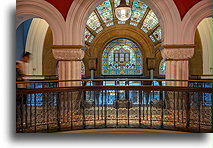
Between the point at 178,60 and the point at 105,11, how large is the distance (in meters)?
8.68

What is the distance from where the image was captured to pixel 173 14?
6.38 metres

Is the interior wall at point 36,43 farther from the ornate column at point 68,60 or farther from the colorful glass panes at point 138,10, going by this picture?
the colorful glass panes at point 138,10

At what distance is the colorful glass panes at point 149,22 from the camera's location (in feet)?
45.6

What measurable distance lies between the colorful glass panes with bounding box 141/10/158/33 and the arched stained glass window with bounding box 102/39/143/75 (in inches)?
49.4

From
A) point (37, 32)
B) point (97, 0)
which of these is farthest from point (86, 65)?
point (97, 0)

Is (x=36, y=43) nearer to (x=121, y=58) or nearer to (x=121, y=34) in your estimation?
(x=121, y=34)

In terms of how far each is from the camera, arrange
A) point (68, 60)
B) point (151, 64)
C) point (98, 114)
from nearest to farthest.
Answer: point (98, 114) → point (68, 60) → point (151, 64)

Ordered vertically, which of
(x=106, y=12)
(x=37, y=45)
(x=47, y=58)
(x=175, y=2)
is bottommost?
(x=47, y=58)

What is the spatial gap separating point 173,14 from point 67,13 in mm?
2976

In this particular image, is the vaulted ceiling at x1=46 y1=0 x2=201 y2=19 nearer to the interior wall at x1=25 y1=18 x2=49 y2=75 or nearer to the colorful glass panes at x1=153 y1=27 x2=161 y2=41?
the interior wall at x1=25 y1=18 x2=49 y2=75

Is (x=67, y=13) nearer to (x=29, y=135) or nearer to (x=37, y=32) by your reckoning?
(x=29, y=135)

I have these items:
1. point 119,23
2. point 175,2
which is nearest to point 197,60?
point 119,23

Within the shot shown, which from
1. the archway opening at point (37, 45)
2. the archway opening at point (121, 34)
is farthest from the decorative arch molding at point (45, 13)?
the archway opening at point (121, 34)

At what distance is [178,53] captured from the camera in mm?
6305
